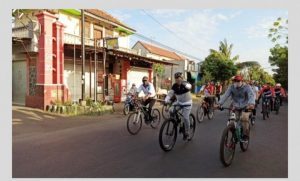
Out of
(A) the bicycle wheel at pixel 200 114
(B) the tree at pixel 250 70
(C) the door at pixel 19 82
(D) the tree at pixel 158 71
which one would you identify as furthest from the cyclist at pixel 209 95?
(B) the tree at pixel 250 70

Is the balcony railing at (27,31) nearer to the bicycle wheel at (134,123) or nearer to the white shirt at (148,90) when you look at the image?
the white shirt at (148,90)

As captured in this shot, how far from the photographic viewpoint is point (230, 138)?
5570 mm

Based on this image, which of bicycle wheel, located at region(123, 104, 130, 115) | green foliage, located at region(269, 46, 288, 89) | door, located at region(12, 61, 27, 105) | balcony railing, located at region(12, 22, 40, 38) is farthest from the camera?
green foliage, located at region(269, 46, 288, 89)

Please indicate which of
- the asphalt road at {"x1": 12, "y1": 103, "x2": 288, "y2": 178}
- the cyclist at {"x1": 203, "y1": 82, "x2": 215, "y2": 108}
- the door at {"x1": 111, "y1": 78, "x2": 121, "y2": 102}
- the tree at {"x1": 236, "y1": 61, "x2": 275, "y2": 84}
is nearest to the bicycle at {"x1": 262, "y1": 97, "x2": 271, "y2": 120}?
the cyclist at {"x1": 203, "y1": 82, "x2": 215, "y2": 108}

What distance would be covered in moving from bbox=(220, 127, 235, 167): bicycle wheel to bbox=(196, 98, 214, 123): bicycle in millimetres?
5245

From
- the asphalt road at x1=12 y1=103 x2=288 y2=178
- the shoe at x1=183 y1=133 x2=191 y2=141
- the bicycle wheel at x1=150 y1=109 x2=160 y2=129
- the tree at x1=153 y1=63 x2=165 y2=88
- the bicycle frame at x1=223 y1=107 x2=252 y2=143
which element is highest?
the tree at x1=153 y1=63 x2=165 y2=88

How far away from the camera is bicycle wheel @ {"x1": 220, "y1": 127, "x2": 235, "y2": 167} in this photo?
16.8ft

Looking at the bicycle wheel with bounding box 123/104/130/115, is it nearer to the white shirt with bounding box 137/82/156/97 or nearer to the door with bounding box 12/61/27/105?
the white shirt with bounding box 137/82/156/97

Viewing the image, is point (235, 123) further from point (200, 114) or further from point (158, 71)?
point (158, 71)

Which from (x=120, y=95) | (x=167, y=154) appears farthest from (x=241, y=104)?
(x=120, y=95)

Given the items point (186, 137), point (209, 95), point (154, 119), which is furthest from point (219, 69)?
point (186, 137)

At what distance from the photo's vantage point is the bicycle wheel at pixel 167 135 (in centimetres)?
616

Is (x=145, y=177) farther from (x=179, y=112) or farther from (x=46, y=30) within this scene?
(x=46, y=30)

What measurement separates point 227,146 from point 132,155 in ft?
6.34
